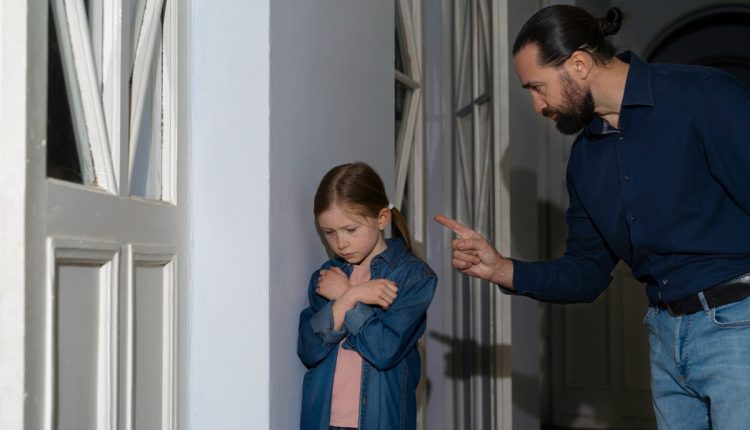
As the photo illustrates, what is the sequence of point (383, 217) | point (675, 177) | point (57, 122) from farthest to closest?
1. point (383, 217)
2. point (675, 177)
3. point (57, 122)

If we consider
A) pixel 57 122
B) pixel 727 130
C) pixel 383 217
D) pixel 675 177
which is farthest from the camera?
pixel 383 217

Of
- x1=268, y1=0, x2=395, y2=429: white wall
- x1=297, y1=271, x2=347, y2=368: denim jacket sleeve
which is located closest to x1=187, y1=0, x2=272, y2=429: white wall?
x1=268, y1=0, x2=395, y2=429: white wall

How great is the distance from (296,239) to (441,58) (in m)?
2.06

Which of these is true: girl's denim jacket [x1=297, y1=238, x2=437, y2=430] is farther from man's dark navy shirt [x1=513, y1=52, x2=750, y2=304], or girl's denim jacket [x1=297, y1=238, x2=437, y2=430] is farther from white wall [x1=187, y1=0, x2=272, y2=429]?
man's dark navy shirt [x1=513, y1=52, x2=750, y2=304]

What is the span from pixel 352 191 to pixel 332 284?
0.76 feet

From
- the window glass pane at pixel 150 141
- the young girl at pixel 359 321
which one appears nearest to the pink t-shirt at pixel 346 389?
the young girl at pixel 359 321

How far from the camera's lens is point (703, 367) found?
1841mm

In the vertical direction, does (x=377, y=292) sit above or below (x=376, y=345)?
above

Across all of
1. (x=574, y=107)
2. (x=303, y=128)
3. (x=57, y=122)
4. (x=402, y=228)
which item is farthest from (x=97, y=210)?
(x=574, y=107)

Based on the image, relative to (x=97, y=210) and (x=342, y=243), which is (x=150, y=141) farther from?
(x=342, y=243)

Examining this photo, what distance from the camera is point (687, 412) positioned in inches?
77.4

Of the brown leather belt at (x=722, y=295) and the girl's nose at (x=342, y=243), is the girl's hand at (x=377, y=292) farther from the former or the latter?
the brown leather belt at (x=722, y=295)

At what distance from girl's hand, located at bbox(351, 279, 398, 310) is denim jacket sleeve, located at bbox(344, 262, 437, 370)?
23mm

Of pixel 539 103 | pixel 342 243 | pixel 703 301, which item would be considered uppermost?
pixel 539 103
